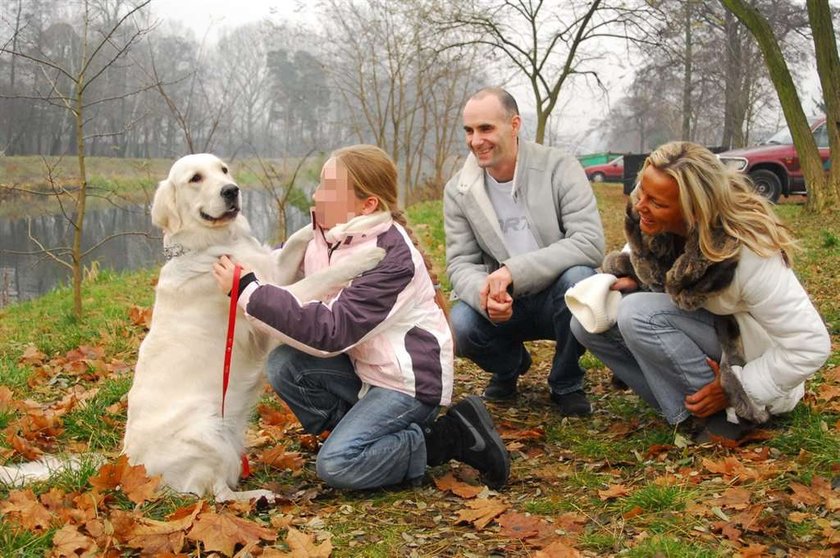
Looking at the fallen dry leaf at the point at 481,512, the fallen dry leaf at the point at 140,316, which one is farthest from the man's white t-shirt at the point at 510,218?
the fallen dry leaf at the point at 140,316

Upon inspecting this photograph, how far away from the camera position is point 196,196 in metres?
3.51

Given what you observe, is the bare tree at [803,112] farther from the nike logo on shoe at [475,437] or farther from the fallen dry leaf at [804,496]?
the nike logo on shoe at [475,437]

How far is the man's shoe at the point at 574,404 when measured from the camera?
166 inches

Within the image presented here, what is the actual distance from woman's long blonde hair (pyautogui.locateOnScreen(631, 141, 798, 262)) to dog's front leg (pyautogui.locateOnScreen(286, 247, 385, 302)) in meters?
1.25

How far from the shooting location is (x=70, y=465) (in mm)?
3227

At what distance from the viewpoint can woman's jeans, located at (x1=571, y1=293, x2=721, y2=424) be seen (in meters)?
3.44

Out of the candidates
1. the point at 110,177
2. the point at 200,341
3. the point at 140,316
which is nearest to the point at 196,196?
the point at 200,341

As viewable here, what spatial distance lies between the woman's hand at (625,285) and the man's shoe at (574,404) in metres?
0.75

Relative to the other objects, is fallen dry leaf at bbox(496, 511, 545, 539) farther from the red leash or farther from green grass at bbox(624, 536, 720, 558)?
the red leash

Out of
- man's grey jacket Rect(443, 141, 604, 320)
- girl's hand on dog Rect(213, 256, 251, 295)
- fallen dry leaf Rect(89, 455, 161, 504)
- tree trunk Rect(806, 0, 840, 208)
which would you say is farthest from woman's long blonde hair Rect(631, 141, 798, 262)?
tree trunk Rect(806, 0, 840, 208)

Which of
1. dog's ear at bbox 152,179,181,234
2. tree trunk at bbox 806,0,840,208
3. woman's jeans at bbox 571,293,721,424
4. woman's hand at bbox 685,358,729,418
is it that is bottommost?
woman's hand at bbox 685,358,729,418

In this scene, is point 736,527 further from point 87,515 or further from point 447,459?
point 87,515

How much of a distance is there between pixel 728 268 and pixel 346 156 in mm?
1649

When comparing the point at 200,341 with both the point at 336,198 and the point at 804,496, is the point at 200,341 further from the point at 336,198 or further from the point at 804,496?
the point at 804,496
